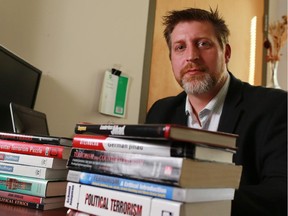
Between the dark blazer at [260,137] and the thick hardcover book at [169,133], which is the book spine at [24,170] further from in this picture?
the dark blazer at [260,137]

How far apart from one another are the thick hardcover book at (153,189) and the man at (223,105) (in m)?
0.29

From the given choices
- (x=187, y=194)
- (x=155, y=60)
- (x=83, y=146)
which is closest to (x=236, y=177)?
(x=187, y=194)

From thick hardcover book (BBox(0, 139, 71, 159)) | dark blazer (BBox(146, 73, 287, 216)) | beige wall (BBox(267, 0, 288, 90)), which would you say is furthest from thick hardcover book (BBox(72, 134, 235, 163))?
beige wall (BBox(267, 0, 288, 90))

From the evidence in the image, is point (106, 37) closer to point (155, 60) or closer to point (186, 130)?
point (155, 60)

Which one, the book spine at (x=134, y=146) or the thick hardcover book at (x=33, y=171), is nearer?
the book spine at (x=134, y=146)

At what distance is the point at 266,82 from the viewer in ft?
8.45

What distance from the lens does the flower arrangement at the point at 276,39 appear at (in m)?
2.42

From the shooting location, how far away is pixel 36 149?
0.74 metres

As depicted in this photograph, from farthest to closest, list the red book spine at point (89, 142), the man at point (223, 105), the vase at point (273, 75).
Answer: the vase at point (273, 75)
the man at point (223, 105)
the red book spine at point (89, 142)

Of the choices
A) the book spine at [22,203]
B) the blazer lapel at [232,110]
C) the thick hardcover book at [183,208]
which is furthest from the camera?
the blazer lapel at [232,110]

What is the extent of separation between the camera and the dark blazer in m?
0.77

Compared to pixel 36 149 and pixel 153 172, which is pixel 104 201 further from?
pixel 36 149

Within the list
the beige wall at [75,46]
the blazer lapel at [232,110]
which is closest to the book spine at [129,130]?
the blazer lapel at [232,110]

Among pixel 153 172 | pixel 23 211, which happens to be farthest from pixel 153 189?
pixel 23 211
